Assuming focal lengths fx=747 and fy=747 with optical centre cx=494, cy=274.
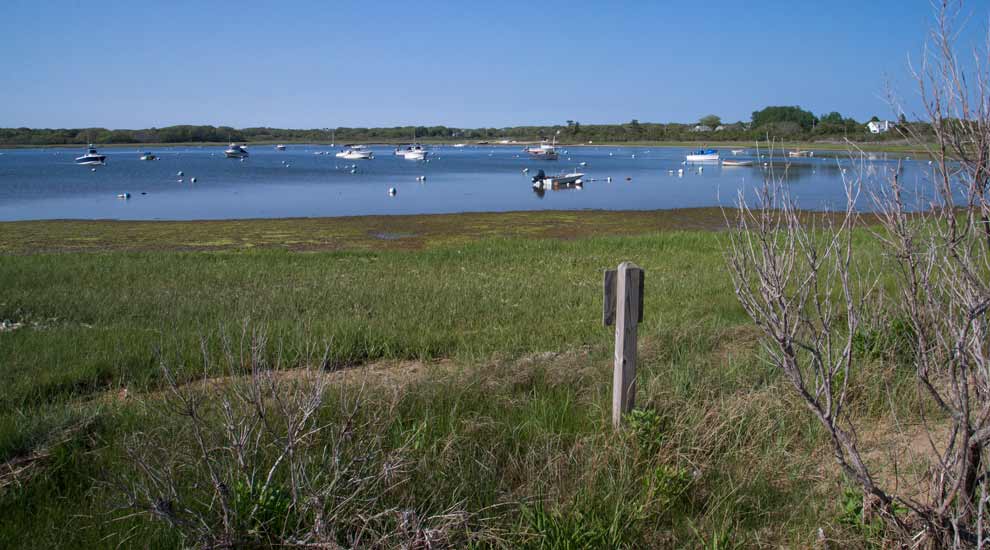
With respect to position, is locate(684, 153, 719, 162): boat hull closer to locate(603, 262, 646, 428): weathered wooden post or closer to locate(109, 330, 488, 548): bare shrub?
locate(603, 262, 646, 428): weathered wooden post

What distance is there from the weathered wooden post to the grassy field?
9.3 inches

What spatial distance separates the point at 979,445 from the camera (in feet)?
11.1

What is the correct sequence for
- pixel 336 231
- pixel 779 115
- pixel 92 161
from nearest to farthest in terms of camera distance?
1. pixel 336 231
2. pixel 92 161
3. pixel 779 115

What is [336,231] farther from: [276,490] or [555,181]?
[555,181]

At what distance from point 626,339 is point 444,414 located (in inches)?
56.9

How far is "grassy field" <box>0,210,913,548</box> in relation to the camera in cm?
406

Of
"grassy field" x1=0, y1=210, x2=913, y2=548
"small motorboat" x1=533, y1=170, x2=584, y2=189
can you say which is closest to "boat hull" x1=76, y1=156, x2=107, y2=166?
"small motorboat" x1=533, y1=170, x2=584, y2=189

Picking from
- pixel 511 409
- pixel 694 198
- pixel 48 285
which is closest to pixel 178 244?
pixel 48 285

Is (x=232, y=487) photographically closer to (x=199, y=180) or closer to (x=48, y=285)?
(x=48, y=285)

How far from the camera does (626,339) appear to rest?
524 centimetres

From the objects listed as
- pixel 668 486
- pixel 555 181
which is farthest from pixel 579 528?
pixel 555 181

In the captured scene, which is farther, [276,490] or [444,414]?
[444,414]

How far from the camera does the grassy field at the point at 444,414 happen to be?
406cm

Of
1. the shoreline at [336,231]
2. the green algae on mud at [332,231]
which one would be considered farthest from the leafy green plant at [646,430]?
the green algae on mud at [332,231]
